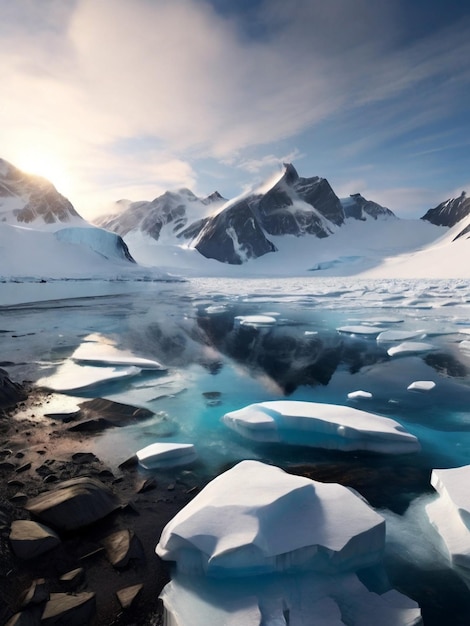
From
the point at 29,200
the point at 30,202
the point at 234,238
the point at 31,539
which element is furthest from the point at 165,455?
the point at 234,238

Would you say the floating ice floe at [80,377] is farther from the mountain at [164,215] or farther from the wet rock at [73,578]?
the mountain at [164,215]

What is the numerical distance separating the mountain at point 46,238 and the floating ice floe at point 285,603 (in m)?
36.9

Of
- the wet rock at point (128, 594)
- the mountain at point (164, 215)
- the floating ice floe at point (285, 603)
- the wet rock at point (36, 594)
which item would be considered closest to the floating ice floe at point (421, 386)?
the floating ice floe at point (285, 603)

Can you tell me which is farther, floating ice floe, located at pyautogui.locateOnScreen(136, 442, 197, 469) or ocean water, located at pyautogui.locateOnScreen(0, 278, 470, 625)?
floating ice floe, located at pyautogui.locateOnScreen(136, 442, 197, 469)

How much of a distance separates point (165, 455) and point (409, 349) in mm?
7613

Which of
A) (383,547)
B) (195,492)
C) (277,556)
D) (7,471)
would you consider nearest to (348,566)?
(383,547)

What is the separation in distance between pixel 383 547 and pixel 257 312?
15928 millimetres

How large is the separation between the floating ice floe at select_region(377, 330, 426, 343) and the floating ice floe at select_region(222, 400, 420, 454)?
6.71 m

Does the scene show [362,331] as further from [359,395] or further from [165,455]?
[165,455]

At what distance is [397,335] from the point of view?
39.1 feet

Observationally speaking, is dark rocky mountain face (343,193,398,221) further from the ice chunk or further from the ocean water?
the ice chunk

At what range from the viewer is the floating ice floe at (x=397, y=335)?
37.8 ft

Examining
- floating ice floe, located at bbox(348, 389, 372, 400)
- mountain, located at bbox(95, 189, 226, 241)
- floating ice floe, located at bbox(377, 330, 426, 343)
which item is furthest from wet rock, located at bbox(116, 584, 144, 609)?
mountain, located at bbox(95, 189, 226, 241)

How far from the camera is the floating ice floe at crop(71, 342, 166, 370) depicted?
8609 millimetres
